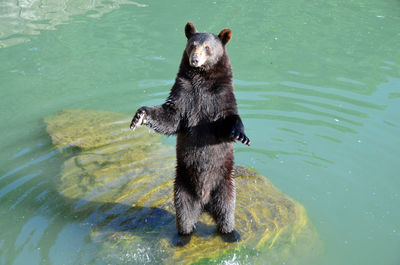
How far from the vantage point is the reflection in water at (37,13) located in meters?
12.1

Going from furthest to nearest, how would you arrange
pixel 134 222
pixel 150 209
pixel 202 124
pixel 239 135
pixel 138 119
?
1. pixel 150 209
2. pixel 134 222
3. pixel 202 124
4. pixel 138 119
5. pixel 239 135

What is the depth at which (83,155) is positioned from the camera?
6.92 metres

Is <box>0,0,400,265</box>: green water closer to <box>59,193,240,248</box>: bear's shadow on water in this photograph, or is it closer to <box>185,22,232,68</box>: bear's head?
<box>59,193,240,248</box>: bear's shadow on water

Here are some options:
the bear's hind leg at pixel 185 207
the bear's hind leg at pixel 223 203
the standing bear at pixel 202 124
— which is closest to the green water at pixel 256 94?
the bear's hind leg at pixel 223 203

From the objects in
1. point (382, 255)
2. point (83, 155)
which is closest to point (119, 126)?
point (83, 155)

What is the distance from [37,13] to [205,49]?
11182mm

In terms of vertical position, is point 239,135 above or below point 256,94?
above

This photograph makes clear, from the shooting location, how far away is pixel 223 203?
4785mm

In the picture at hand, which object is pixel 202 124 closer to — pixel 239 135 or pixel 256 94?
pixel 239 135

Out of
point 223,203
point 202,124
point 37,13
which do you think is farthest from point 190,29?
point 37,13

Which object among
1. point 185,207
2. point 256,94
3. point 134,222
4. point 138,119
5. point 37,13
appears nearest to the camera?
point 138,119

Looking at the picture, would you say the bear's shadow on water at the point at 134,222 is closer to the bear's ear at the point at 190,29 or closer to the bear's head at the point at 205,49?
the bear's head at the point at 205,49

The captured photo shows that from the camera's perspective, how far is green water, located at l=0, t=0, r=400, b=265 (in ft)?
17.9

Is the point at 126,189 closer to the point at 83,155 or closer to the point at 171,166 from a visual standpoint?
the point at 171,166
